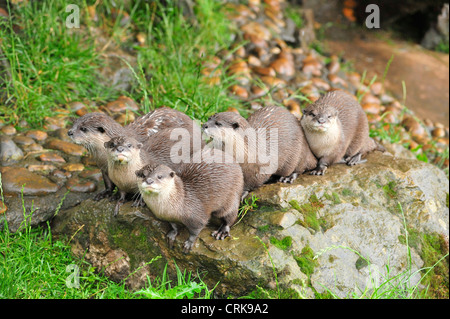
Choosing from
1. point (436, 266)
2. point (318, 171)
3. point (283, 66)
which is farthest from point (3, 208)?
point (283, 66)

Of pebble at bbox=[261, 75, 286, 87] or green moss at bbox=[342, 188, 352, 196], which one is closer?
green moss at bbox=[342, 188, 352, 196]

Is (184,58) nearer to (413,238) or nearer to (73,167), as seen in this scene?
(73,167)

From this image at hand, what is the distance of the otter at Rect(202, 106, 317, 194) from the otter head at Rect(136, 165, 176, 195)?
0.40 metres

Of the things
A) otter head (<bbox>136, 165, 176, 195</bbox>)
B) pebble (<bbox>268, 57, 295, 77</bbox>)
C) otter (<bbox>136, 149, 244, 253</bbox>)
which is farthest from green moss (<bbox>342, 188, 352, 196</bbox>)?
pebble (<bbox>268, 57, 295, 77</bbox>)

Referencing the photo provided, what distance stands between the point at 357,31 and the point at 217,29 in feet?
7.61

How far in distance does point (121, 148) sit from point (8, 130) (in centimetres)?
145

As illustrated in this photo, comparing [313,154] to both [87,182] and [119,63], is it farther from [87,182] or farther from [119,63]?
[119,63]

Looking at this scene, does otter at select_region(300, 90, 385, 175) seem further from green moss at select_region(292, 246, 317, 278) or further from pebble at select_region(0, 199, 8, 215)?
pebble at select_region(0, 199, 8, 215)

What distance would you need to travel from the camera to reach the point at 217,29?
15.6 ft

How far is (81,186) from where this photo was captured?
3.02 metres

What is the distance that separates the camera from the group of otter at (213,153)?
234cm

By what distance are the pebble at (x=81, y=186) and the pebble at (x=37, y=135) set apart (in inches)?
20.6

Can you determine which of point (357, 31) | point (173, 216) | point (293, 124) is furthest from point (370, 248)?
point (357, 31)

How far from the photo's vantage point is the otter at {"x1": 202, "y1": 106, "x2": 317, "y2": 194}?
2531mm
